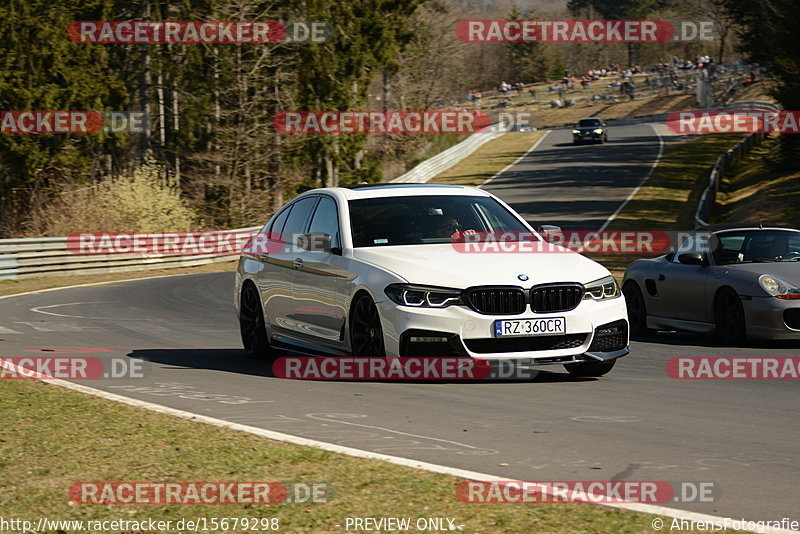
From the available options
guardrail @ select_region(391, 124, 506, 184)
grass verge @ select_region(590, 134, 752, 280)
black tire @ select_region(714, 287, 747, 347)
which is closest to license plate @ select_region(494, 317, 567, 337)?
black tire @ select_region(714, 287, 747, 347)

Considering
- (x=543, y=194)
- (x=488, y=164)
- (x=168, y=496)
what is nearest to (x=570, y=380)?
(x=168, y=496)

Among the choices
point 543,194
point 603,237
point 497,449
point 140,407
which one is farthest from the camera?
point 543,194

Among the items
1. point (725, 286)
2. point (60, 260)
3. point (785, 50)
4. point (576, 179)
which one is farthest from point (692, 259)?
point (576, 179)

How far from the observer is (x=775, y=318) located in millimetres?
12461

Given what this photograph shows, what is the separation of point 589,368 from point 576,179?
4618 centimetres

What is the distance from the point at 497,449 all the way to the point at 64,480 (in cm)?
241

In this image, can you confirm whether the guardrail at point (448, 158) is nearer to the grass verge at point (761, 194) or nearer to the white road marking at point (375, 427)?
the grass verge at point (761, 194)

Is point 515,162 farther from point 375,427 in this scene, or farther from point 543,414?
point 375,427

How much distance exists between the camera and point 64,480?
584 cm

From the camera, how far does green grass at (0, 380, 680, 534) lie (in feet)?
16.6

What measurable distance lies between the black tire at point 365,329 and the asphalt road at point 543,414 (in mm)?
352

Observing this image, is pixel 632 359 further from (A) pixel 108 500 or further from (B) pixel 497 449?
(A) pixel 108 500

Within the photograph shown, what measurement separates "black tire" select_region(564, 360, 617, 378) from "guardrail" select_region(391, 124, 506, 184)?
41.9m

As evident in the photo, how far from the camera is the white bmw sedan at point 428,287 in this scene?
9.08m
